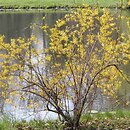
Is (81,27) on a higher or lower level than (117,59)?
higher

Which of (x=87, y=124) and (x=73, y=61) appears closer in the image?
(x=87, y=124)

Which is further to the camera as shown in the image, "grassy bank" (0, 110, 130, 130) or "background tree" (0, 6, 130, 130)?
"background tree" (0, 6, 130, 130)

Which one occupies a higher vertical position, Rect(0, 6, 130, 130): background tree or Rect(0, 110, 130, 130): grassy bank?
Rect(0, 6, 130, 130): background tree

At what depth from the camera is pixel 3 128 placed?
8.86 metres

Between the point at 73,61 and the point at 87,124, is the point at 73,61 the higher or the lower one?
the higher one

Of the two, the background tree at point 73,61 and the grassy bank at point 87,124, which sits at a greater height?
the background tree at point 73,61

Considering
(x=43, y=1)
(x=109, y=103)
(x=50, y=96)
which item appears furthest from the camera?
(x=43, y=1)

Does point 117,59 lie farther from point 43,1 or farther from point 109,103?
point 43,1

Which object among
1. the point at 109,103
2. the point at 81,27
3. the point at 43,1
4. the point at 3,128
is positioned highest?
the point at 43,1

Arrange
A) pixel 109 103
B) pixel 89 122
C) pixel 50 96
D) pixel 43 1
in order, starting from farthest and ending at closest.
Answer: pixel 43 1 < pixel 109 103 < pixel 89 122 < pixel 50 96

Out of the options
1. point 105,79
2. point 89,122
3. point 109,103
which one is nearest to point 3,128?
point 89,122

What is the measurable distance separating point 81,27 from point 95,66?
2.71ft

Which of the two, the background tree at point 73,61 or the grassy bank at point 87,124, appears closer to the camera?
the grassy bank at point 87,124

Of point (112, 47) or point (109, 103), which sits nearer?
point (112, 47)
